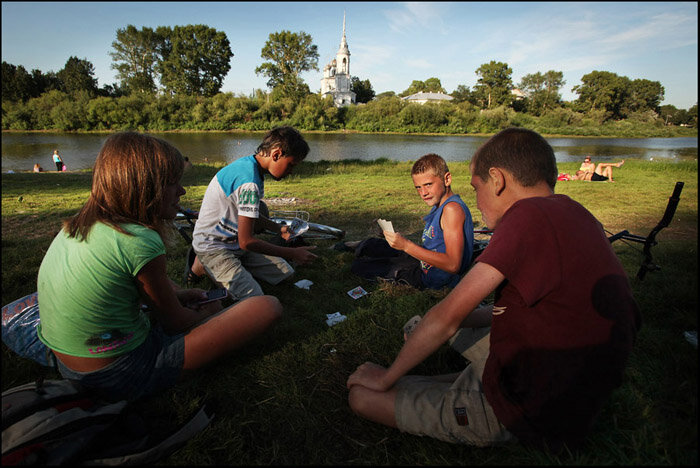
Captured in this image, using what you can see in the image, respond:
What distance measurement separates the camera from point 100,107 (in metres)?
54.7

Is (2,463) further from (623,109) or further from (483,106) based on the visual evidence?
(623,109)

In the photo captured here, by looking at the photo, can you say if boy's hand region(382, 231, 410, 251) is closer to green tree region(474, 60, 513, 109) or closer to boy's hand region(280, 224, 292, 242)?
boy's hand region(280, 224, 292, 242)

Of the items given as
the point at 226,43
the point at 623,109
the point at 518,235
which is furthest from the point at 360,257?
the point at 623,109

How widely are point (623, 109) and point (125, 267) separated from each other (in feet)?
364

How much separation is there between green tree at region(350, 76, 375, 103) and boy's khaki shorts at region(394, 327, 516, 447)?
360 feet

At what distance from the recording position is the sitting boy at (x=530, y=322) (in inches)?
49.2

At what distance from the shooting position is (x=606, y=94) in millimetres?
81000

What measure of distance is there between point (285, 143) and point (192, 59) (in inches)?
3459

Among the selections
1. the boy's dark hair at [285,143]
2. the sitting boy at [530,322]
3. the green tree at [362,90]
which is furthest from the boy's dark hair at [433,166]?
the green tree at [362,90]

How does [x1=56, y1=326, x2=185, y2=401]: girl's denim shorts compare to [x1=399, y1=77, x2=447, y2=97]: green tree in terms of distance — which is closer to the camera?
[x1=56, y1=326, x2=185, y2=401]: girl's denim shorts

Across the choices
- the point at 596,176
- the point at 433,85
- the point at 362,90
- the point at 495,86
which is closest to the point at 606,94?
the point at 495,86

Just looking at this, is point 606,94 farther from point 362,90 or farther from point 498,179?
point 498,179

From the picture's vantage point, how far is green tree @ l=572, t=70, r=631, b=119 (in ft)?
265

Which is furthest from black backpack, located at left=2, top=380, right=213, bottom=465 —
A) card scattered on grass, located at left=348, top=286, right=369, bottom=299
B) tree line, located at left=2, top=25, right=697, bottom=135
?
tree line, located at left=2, top=25, right=697, bottom=135
